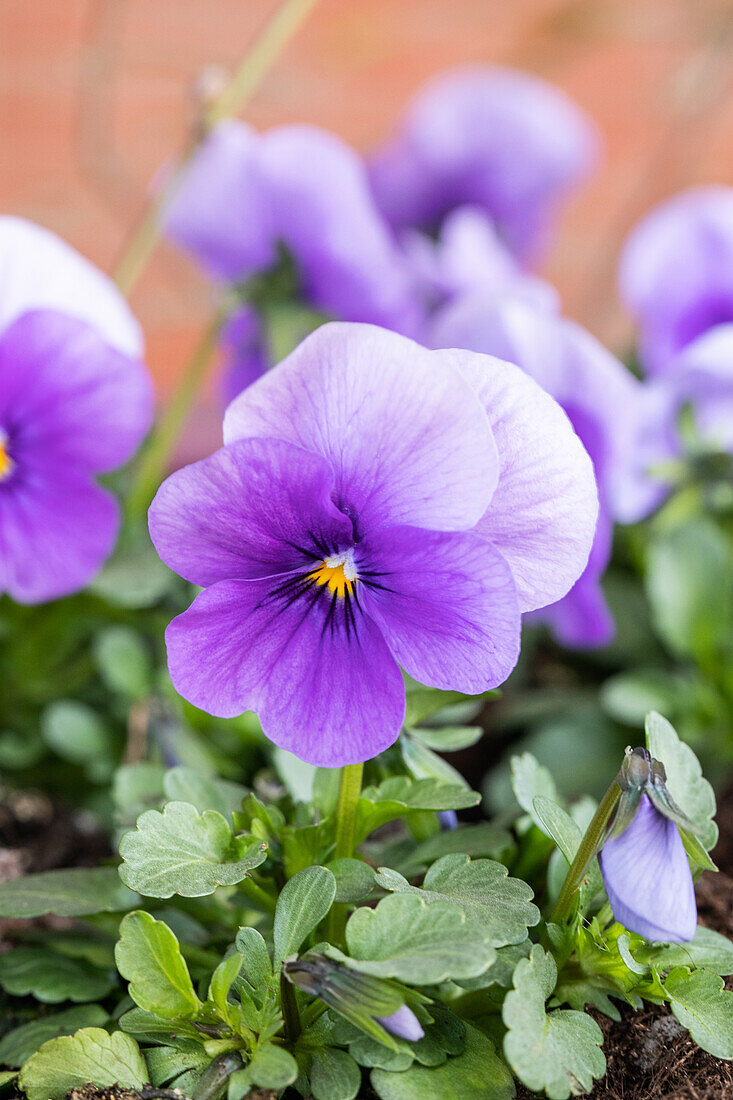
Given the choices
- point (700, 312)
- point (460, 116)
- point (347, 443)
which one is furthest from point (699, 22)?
point (347, 443)

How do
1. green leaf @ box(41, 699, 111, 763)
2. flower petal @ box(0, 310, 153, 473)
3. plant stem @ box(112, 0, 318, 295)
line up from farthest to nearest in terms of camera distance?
plant stem @ box(112, 0, 318, 295), green leaf @ box(41, 699, 111, 763), flower petal @ box(0, 310, 153, 473)

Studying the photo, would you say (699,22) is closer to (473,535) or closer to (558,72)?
(558,72)

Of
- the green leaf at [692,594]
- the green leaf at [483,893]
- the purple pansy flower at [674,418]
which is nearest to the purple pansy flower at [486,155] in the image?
the purple pansy flower at [674,418]

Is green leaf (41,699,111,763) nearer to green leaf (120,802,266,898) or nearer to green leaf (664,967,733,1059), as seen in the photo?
green leaf (120,802,266,898)

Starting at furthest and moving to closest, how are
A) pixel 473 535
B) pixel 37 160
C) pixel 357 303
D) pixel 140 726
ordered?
1. pixel 37 160
2. pixel 357 303
3. pixel 140 726
4. pixel 473 535

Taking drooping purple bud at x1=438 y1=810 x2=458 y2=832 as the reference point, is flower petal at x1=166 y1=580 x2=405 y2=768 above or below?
above

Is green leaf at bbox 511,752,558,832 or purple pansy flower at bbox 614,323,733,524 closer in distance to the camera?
green leaf at bbox 511,752,558,832

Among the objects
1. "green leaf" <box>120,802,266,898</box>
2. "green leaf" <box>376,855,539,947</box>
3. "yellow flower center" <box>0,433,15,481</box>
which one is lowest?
"green leaf" <box>120,802,266,898</box>

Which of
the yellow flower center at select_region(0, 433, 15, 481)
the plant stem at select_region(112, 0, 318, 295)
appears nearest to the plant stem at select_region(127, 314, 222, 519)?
the plant stem at select_region(112, 0, 318, 295)

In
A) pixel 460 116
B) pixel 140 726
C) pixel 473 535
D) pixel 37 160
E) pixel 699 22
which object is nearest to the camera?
pixel 473 535
